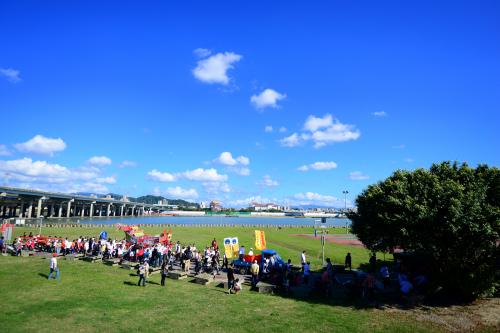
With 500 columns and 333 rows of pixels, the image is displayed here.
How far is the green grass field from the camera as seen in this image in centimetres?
1569

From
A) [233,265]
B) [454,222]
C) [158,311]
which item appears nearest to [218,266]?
[233,265]

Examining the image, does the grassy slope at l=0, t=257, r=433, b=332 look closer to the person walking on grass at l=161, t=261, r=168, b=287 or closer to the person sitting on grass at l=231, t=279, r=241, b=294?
the person walking on grass at l=161, t=261, r=168, b=287

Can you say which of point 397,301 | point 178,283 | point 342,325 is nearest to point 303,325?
point 342,325

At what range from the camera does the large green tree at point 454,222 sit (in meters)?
18.7

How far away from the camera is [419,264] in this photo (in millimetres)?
25266

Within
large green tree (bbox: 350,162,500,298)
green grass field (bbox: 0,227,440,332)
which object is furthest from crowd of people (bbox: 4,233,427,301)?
large green tree (bbox: 350,162,500,298)

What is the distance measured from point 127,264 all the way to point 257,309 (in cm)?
1562

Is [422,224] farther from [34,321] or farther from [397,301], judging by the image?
[34,321]

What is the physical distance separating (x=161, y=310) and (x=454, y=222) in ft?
55.6

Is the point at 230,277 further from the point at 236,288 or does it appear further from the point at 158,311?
the point at 158,311

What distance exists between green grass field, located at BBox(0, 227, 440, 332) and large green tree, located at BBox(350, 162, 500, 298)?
471cm

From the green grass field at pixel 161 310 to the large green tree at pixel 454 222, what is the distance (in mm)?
4712

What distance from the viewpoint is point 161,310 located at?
18.0m

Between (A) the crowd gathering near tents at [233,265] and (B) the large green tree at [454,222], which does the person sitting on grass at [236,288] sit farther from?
(B) the large green tree at [454,222]
